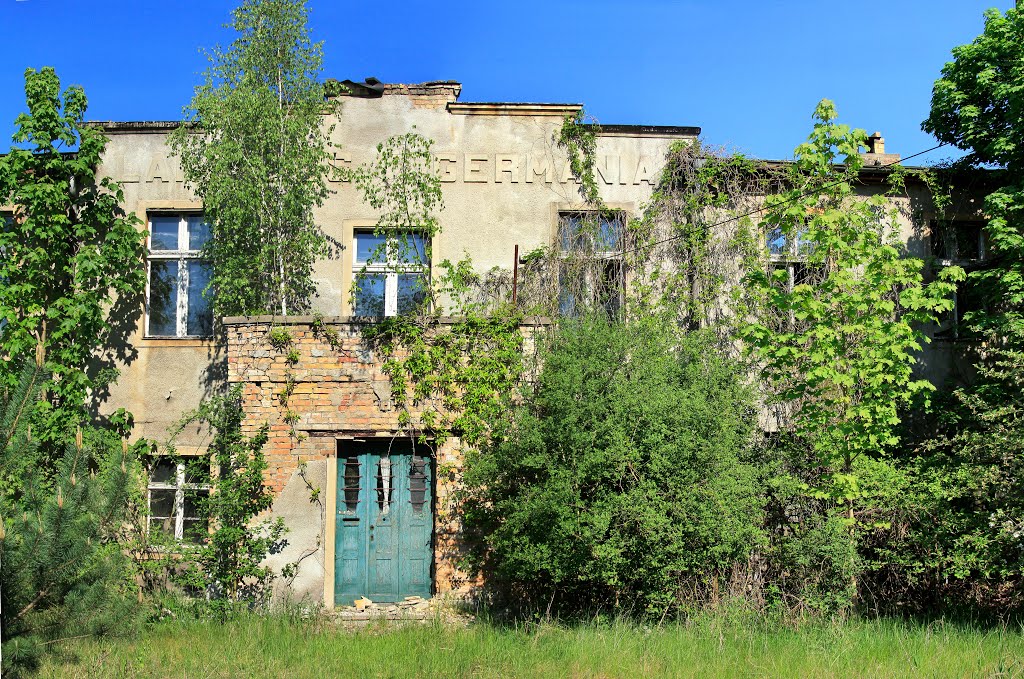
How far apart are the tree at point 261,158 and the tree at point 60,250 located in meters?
1.23

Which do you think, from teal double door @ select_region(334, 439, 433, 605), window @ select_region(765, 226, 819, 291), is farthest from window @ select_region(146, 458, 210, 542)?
window @ select_region(765, 226, 819, 291)

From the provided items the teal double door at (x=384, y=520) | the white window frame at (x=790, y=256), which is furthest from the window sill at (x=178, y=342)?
the white window frame at (x=790, y=256)

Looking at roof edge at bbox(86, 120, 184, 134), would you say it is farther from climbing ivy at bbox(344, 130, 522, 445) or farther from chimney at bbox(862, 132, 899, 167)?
chimney at bbox(862, 132, 899, 167)

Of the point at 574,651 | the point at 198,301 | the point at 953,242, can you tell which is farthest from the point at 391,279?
the point at 953,242

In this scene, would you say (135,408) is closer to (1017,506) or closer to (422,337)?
(422,337)

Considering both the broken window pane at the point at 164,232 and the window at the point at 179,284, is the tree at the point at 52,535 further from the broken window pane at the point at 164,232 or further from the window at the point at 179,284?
the broken window pane at the point at 164,232

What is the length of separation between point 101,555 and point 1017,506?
8.31m

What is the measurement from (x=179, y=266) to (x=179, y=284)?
0.26m

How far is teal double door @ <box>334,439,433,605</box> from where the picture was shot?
10.3 m

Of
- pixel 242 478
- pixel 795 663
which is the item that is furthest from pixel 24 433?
pixel 795 663

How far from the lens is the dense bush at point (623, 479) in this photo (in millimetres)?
8359

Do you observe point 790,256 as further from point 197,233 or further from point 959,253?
point 197,233

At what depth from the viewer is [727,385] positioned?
31.4ft

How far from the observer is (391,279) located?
479 inches
